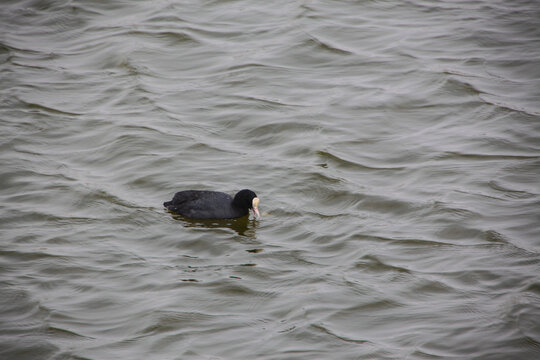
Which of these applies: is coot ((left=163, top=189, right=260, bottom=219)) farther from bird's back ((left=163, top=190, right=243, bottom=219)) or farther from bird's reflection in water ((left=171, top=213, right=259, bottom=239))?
bird's reflection in water ((left=171, top=213, right=259, bottom=239))

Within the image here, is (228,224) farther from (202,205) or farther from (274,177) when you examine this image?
(274,177)

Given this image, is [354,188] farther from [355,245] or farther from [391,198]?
[355,245]

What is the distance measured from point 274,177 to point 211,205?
3.82ft

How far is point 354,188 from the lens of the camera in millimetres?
9531

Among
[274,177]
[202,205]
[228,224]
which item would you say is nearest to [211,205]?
[202,205]

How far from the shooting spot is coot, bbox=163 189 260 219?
8.91 metres

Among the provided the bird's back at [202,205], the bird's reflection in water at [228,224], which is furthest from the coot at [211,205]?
the bird's reflection in water at [228,224]

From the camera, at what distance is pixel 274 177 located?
386 inches

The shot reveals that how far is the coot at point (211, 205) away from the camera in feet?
29.2

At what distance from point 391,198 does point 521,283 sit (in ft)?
7.22

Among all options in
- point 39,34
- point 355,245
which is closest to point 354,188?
point 355,245

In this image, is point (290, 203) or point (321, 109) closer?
point (290, 203)

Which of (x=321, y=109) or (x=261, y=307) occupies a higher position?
(x=321, y=109)

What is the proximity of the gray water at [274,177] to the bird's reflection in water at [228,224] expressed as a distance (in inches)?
1.0
